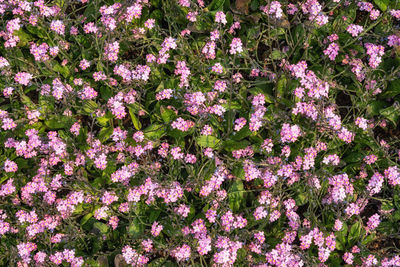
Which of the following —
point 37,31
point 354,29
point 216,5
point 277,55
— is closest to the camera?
point 354,29

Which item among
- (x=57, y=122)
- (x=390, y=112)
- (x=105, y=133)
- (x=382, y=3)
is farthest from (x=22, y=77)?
(x=382, y=3)

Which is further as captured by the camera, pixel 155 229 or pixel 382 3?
pixel 382 3

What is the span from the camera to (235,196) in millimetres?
4367

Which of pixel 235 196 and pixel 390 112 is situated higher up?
pixel 390 112

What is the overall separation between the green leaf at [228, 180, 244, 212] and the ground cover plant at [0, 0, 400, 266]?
1cm

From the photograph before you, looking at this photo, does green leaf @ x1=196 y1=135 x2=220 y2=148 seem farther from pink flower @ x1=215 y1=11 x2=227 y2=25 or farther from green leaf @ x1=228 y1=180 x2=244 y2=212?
pink flower @ x1=215 y1=11 x2=227 y2=25

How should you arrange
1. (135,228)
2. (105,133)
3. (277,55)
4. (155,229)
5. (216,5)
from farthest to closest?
1. (216,5)
2. (277,55)
3. (105,133)
4. (135,228)
5. (155,229)

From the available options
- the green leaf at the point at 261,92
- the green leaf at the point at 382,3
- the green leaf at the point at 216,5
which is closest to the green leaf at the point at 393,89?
the green leaf at the point at 382,3

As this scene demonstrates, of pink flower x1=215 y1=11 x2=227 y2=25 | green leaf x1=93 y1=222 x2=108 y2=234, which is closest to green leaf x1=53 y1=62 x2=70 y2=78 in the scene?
green leaf x1=93 y1=222 x2=108 y2=234

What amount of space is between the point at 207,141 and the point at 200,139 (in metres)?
0.09

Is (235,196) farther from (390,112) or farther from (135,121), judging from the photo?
(390,112)

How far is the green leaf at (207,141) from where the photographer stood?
14.4 ft

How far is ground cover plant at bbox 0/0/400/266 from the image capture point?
4.13 meters

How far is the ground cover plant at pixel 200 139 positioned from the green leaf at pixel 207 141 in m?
0.01
